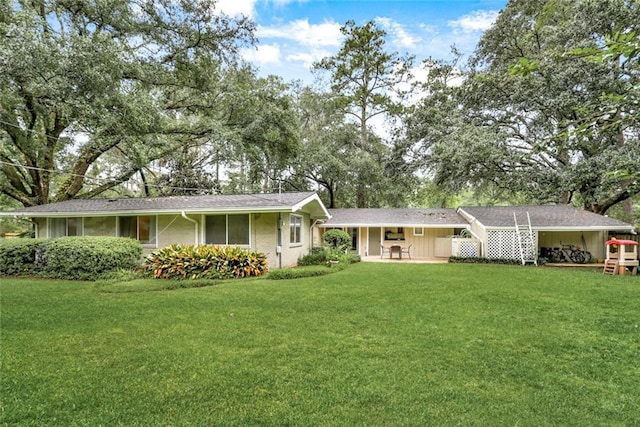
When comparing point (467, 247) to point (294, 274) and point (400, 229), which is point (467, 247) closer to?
point (400, 229)

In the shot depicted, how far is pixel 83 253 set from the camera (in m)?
10.3

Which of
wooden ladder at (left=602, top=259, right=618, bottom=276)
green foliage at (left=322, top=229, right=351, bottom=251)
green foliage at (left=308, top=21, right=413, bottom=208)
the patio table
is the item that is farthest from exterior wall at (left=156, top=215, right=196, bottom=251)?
wooden ladder at (left=602, top=259, right=618, bottom=276)

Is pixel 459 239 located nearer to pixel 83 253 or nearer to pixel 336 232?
pixel 336 232

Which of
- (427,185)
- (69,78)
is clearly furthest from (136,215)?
(427,185)

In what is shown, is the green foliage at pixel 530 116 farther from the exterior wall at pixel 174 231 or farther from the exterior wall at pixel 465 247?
the exterior wall at pixel 174 231

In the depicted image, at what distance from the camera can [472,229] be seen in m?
16.6

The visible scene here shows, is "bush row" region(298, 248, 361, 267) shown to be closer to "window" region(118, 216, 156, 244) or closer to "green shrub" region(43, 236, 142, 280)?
"window" region(118, 216, 156, 244)

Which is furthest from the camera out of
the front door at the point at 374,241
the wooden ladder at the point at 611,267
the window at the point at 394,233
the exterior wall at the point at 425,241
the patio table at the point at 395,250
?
the front door at the point at 374,241

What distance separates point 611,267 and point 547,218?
3.74 meters

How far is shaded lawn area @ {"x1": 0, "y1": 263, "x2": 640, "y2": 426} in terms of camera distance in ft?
9.61

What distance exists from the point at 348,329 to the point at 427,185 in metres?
23.0

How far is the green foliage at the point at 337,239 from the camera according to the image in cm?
1633

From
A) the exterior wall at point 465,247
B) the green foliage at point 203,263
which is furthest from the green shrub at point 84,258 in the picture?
the exterior wall at point 465,247

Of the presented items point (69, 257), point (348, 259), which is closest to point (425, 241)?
point (348, 259)
